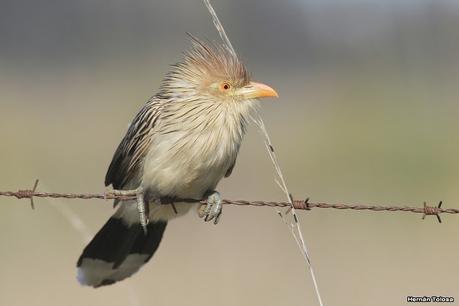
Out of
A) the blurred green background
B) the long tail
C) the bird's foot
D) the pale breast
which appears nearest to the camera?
the pale breast

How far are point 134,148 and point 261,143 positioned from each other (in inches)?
326

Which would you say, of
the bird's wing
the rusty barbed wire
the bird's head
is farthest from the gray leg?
the bird's head

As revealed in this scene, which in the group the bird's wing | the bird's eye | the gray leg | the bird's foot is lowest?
the gray leg

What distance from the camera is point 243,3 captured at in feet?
92.7

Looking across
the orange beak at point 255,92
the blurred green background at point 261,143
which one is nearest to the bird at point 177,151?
the orange beak at point 255,92

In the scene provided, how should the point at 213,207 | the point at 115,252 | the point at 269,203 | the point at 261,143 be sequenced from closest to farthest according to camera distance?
the point at 269,203 → the point at 213,207 → the point at 115,252 → the point at 261,143

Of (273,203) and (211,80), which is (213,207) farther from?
(273,203)

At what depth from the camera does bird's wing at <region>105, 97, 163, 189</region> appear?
222 inches

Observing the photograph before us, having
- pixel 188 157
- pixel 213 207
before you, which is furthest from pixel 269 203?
pixel 213 207

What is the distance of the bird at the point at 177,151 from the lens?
5.50 metres

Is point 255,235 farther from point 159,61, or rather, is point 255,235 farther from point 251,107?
point 159,61

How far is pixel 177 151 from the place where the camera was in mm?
5453

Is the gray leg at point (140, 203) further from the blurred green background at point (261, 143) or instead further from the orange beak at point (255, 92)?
the blurred green background at point (261, 143)

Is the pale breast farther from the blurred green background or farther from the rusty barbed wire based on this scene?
the blurred green background
